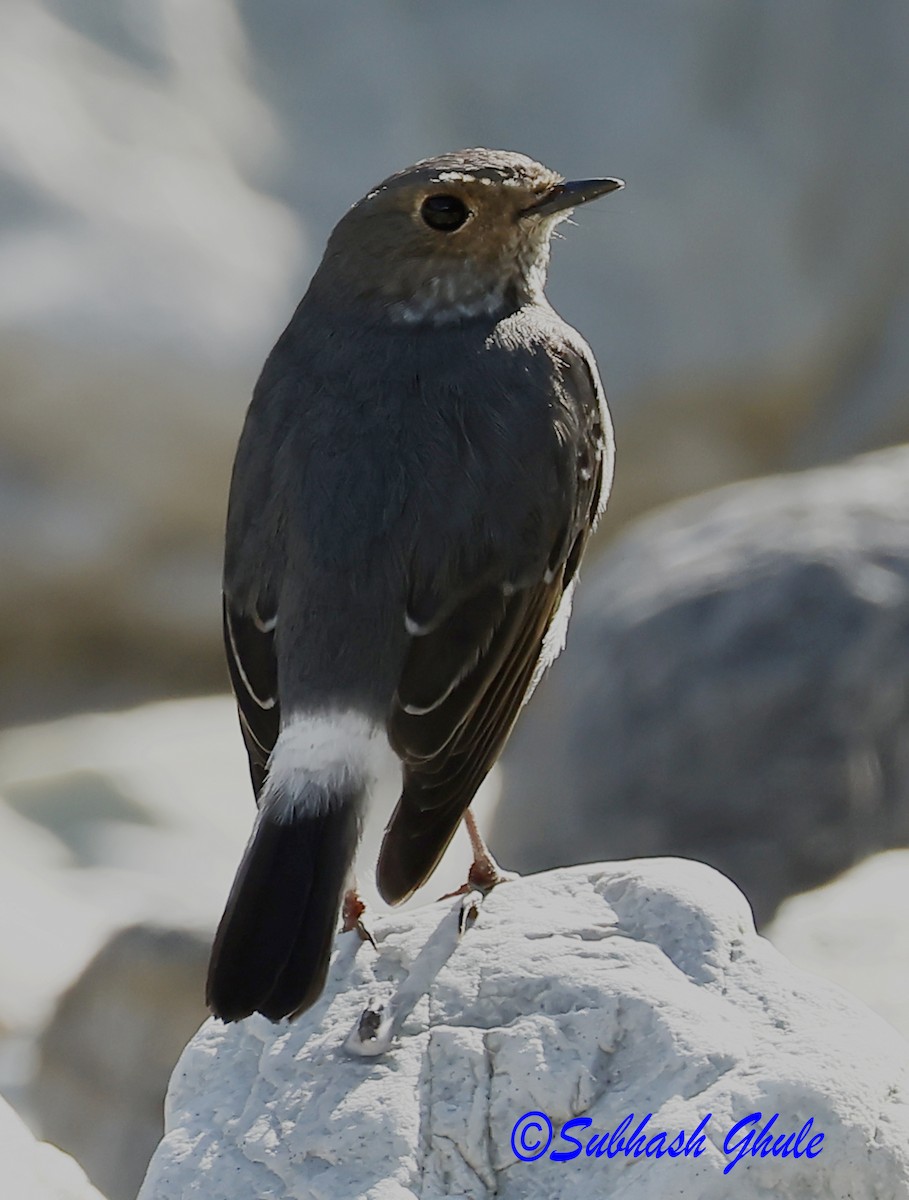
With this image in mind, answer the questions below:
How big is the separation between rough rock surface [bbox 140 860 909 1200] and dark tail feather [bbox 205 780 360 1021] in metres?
0.28

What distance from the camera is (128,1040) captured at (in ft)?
19.5

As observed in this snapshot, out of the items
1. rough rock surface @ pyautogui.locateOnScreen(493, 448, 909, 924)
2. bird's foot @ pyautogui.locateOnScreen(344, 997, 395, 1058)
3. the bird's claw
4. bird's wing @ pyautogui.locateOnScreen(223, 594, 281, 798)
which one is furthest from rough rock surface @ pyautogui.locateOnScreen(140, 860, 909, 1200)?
rough rock surface @ pyautogui.locateOnScreen(493, 448, 909, 924)

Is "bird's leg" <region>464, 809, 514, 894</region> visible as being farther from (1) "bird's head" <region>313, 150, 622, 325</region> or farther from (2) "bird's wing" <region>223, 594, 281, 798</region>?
(1) "bird's head" <region>313, 150, 622, 325</region>

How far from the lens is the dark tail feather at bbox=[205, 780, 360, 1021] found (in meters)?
3.66

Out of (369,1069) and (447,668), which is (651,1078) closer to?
(369,1069)

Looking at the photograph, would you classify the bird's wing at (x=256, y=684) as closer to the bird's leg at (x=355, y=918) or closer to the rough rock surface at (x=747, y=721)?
the bird's leg at (x=355, y=918)

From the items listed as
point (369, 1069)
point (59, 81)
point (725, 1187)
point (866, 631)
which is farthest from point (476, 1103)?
point (59, 81)

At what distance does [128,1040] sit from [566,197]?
2.98 metres

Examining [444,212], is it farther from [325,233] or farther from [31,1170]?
[325,233]

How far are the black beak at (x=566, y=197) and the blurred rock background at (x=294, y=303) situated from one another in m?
2.21

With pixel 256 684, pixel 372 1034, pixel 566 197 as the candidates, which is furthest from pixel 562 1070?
pixel 566 197

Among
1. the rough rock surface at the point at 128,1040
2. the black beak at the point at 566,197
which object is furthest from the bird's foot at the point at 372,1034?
the black beak at the point at 566,197

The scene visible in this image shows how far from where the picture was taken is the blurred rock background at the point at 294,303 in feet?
24.7

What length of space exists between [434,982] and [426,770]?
1.53ft
